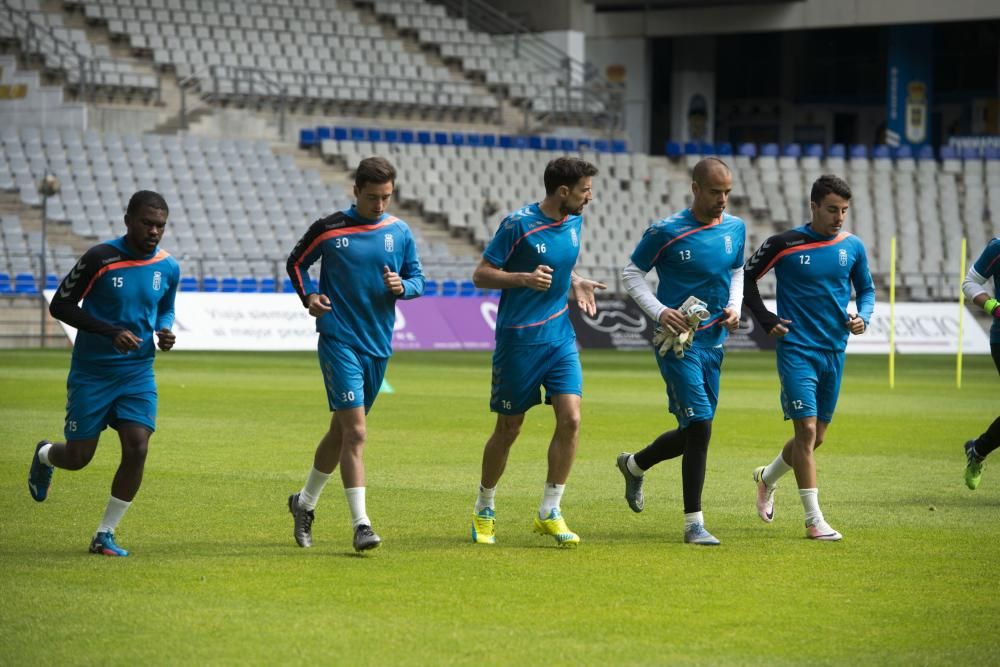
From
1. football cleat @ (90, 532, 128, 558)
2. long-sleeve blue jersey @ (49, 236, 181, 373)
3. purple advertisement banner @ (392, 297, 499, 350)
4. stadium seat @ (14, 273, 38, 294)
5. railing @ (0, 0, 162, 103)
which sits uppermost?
railing @ (0, 0, 162, 103)

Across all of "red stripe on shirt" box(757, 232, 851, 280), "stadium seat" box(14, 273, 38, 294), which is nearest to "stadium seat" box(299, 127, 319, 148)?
"stadium seat" box(14, 273, 38, 294)

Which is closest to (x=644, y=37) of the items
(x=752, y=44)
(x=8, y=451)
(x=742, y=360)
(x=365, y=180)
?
(x=752, y=44)

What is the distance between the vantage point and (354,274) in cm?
919

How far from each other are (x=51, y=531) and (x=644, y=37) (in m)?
46.3

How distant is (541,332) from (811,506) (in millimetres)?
1951

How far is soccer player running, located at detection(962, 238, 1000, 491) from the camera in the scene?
1188cm

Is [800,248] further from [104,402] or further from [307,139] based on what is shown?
[307,139]

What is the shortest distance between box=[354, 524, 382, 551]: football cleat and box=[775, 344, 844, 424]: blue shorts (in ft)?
8.96

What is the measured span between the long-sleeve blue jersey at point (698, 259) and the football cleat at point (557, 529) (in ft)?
4.40

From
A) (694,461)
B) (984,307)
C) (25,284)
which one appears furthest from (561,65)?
(694,461)

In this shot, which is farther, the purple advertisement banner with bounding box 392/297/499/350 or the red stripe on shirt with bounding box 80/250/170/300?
the purple advertisement banner with bounding box 392/297/499/350

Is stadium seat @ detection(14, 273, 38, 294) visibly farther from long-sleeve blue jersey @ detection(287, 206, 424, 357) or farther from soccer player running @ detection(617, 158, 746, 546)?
soccer player running @ detection(617, 158, 746, 546)

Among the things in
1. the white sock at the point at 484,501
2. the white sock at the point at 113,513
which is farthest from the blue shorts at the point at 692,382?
the white sock at the point at 113,513

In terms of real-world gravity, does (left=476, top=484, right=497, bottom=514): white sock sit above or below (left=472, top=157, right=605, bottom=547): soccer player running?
below
